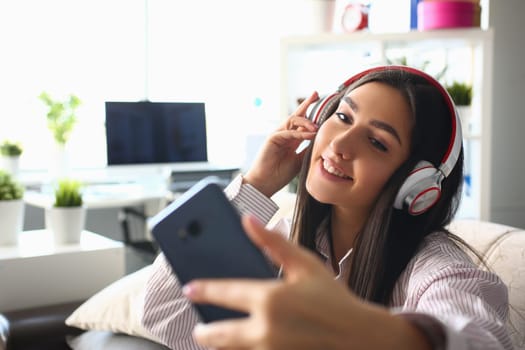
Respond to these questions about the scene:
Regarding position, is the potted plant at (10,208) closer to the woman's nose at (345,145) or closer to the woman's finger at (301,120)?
the woman's finger at (301,120)

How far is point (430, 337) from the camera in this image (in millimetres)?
538

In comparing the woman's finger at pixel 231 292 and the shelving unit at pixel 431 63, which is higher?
the shelving unit at pixel 431 63

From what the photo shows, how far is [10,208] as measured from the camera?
2.12m

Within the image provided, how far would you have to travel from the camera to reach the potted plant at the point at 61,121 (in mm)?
3801

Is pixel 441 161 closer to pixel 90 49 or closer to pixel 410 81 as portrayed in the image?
pixel 410 81

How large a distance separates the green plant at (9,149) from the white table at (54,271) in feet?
3.84

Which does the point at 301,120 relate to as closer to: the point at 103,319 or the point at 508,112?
the point at 103,319

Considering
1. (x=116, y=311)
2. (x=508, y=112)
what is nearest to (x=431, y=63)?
(x=508, y=112)

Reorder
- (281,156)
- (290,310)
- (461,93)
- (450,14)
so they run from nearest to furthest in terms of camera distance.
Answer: (290,310), (281,156), (450,14), (461,93)

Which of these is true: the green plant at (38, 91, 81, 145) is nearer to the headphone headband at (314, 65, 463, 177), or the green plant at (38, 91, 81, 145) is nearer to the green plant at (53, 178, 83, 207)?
the green plant at (53, 178, 83, 207)

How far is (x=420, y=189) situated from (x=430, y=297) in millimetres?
218

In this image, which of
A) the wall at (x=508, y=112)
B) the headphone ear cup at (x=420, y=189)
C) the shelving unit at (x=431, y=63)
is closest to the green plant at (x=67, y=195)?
the shelving unit at (x=431, y=63)

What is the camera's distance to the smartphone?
54cm

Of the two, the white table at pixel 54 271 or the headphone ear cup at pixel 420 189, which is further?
the white table at pixel 54 271
